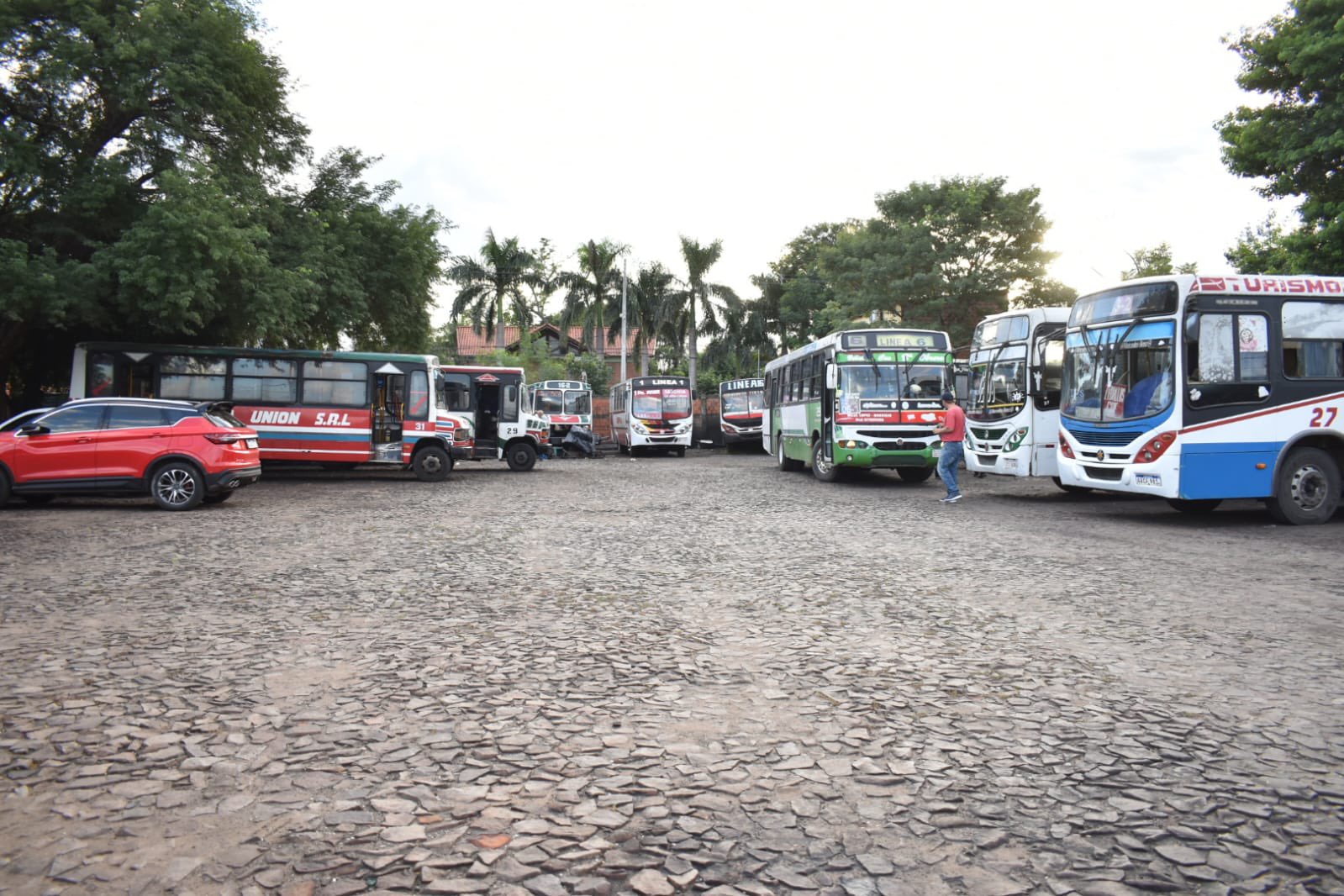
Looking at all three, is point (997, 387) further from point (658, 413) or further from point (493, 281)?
point (493, 281)

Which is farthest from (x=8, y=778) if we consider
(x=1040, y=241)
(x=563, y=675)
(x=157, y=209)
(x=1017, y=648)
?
(x=1040, y=241)

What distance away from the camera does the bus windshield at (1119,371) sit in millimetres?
12062

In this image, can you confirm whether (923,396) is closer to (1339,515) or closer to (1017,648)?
(1339,515)

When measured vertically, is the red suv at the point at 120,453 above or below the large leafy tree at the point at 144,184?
below

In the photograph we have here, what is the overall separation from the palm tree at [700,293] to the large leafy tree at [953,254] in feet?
40.7

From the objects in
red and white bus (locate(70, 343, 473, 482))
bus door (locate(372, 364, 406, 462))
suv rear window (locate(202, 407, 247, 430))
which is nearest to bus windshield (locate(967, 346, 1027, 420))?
red and white bus (locate(70, 343, 473, 482))

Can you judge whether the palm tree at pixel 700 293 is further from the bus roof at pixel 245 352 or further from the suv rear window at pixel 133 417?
the suv rear window at pixel 133 417

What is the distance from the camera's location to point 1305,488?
1212 centimetres

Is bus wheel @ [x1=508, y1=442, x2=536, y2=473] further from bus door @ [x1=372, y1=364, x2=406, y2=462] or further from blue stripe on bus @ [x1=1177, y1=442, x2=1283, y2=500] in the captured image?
blue stripe on bus @ [x1=1177, y1=442, x2=1283, y2=500]

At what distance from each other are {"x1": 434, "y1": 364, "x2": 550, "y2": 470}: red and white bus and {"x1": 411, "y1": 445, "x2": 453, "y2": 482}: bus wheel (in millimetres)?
3365

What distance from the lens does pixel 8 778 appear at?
350 cm

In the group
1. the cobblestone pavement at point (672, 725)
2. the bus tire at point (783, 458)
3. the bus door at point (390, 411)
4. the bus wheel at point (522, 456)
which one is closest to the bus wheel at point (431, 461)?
the bus door at point (390, 411)

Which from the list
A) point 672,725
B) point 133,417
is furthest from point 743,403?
point 672,725

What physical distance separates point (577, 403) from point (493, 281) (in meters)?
12.7
